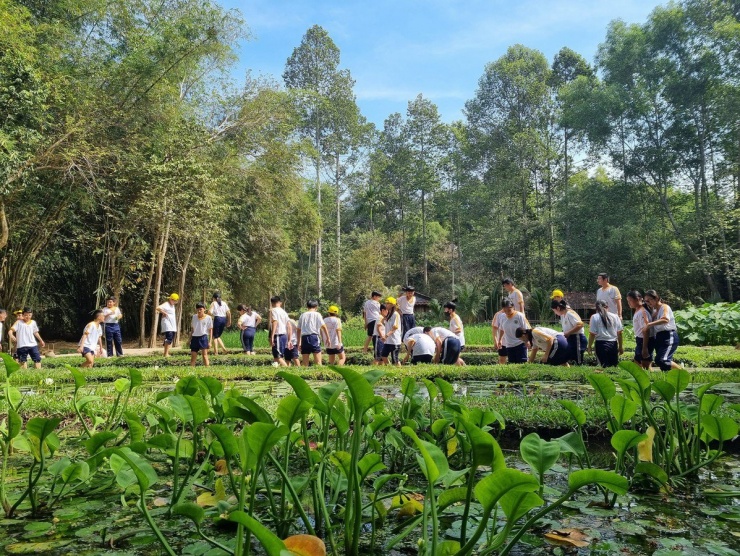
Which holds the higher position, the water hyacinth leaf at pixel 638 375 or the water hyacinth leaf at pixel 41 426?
the water hyacinth leaf at pixel 638 375

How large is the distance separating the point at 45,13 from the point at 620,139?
27.6 metres

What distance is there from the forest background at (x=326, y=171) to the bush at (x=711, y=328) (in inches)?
414

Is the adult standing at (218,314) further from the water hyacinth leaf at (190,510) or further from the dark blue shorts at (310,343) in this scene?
the water hyacinth leaf at (190,510)

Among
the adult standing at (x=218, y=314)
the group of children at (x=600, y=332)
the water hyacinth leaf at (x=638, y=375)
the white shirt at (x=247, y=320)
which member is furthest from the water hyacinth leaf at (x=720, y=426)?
the adult standing at (x=218, y=314)

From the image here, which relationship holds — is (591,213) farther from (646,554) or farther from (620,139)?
(646,554)

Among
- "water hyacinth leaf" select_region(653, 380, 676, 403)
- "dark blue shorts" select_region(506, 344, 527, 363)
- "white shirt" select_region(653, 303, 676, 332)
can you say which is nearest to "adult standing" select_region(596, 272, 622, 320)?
"white shirt" select_region(653, 303, 676, 332)

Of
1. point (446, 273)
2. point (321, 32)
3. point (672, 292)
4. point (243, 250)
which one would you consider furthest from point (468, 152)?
point (243, 250)

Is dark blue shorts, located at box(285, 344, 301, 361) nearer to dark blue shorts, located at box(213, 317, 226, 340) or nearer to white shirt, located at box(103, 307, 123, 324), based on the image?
dark blue shorts, located at box(213, 317, 226, 340)

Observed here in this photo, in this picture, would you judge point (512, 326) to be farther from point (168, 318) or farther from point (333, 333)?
point (168, 318)

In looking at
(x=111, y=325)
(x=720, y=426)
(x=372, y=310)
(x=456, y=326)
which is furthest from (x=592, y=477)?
(x=111, y=325)

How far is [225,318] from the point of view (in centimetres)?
1200

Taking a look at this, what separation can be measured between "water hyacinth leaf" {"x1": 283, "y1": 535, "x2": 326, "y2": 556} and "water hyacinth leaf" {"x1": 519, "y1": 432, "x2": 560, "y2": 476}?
630 millimetres

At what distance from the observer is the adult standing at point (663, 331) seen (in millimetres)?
6993

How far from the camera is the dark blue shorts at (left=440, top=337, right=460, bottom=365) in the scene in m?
8.51
